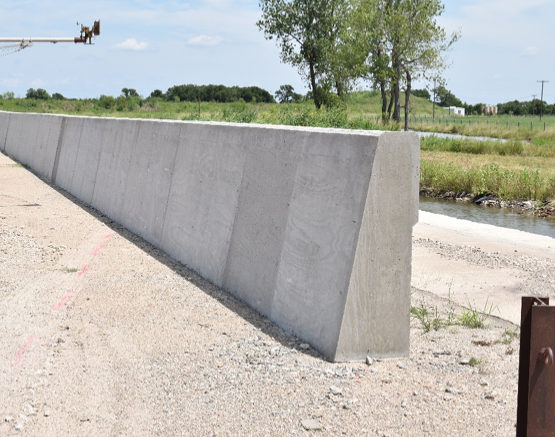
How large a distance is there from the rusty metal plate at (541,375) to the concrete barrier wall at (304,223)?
232 cm

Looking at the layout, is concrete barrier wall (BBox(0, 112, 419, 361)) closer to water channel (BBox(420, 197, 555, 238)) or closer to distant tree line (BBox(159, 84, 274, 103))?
water channel (BBox(420, 197, 555, 238))

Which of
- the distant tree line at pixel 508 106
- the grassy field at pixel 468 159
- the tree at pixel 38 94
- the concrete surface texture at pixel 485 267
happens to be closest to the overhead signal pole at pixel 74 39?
the grassy field at pixel 468 159

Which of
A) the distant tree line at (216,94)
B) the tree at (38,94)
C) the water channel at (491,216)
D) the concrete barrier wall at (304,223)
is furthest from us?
the distant tree line at (216,94)

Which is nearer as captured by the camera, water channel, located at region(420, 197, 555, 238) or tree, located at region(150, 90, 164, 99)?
water channel, located at region(420, 197, 555, 238)

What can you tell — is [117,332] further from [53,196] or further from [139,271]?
[53,196]

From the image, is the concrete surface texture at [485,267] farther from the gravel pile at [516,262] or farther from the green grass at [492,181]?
the green grass at [492,181]

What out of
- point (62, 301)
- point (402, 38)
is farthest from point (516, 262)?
point (402, 38)

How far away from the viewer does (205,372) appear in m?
4.93

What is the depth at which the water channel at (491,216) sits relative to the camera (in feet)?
54.3

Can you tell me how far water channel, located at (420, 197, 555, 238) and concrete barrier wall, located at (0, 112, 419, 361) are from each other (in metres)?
9.71

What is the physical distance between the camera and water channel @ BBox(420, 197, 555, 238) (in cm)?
1655

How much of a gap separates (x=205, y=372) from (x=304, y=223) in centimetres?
142

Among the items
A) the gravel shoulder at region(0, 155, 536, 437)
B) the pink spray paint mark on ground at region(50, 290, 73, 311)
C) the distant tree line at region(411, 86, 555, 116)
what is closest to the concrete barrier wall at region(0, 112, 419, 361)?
the gravel shoulder at region(0, 155, 536, 437)

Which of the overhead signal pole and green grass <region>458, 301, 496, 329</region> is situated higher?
the overhead signal pole
